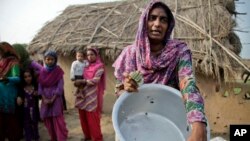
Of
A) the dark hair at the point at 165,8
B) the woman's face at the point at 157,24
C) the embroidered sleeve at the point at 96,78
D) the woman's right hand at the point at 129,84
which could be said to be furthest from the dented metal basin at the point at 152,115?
the embroidered sleeve at the point at 96,78

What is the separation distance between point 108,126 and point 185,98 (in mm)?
5335

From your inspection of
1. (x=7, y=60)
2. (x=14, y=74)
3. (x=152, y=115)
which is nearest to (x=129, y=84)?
(x=152, y=115)

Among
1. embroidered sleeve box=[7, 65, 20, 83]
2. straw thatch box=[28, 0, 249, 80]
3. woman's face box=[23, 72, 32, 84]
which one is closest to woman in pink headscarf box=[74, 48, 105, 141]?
woman's face box=[23, 72, 32, 84]

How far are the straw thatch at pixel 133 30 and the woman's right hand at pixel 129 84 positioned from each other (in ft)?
14.3

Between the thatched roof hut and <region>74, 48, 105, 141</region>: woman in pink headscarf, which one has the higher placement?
the thatched roof hut

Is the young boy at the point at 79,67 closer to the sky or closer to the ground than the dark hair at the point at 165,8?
closer to the ground

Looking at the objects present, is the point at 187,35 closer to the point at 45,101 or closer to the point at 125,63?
the point at 45,101

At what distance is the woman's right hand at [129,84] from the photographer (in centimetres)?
174

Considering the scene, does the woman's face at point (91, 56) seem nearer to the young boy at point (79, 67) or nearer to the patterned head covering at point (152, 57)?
the young boy at point (79, 67)

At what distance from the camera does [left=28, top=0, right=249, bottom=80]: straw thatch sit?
611 centimetres

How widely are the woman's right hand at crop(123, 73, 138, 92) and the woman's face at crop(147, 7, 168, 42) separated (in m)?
0.28

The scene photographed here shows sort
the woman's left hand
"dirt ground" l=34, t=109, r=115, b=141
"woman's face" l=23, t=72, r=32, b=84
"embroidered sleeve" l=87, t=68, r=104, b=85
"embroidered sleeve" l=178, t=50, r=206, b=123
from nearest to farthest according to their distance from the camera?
1. the woman's left hand
2. "embroidered sleeve" l=178, t=50, r=206, b=123
3. "woman's face" l=23, t=72, r=32, b=84
4. "embroidered sleeve" l=87, t=68, r=104, b=85
5. "dirt ground" l=34, t=109, r=115, b=141

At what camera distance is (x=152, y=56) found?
→ 1.87 metres

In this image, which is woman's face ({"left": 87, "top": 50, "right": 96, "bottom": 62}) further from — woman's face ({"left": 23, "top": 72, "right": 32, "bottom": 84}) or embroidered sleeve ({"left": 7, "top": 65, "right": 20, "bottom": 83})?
embroidered sleeve ({"left": 7, "top": 65, "right": 20, "bottom": 83})
